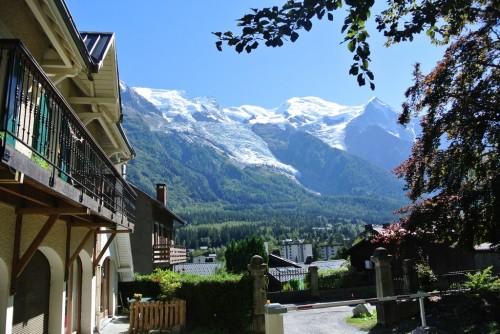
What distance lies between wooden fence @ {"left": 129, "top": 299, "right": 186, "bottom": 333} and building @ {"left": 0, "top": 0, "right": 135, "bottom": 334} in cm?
125

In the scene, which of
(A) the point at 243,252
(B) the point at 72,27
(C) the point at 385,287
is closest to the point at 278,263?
(A) the point at 243,252

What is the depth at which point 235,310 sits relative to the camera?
15.8 meters

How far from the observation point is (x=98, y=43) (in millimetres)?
12203

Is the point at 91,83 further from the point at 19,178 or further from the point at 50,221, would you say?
the point at 19,178

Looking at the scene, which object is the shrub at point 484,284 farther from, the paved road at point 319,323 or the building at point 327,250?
the building at point 327,250

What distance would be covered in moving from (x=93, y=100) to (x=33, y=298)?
5498 mm

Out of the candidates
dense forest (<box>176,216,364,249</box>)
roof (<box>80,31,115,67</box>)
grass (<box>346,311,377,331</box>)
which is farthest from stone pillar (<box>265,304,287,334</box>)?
dense forest (<box>176,216,364,249</box>)

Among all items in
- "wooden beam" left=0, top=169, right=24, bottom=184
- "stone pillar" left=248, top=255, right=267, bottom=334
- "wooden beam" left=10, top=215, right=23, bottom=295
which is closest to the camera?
"wooden beam" left=0, top=169, right=24, bottom=184

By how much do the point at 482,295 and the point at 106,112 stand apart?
1186 cm

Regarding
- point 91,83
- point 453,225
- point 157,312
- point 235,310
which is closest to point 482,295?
point 453,225

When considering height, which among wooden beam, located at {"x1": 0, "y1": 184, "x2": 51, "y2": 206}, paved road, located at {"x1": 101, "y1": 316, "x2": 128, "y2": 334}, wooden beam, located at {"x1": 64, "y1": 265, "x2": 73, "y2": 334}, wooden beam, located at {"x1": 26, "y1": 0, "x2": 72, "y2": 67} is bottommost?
paved road, located at {"x1": 101, "y1": 316, "x2": 128, "y2": 334}

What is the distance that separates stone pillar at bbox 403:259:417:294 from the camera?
1653cm

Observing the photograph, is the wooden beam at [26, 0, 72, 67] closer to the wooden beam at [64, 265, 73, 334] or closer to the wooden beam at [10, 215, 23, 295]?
the wooden beam at [10, 215, 23, 295]

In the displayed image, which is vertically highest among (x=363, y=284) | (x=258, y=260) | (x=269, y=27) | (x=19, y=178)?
(x=269, y=27)
